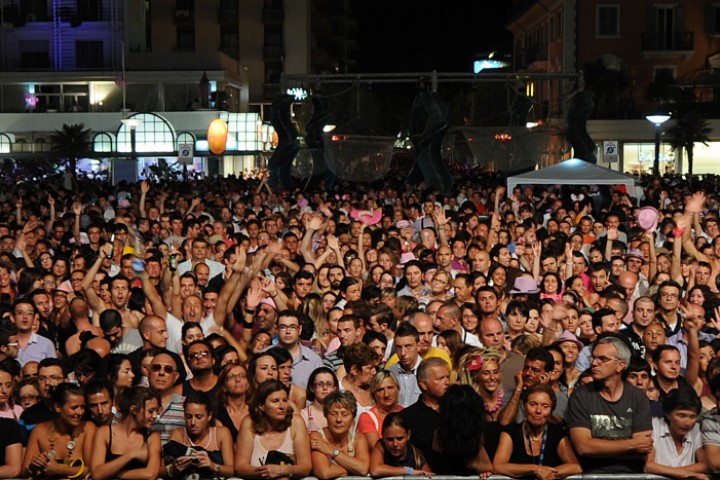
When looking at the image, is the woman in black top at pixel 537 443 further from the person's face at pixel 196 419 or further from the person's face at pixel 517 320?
the person's face at pixel 517 320

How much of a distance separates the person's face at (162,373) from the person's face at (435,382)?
1678 millimetres

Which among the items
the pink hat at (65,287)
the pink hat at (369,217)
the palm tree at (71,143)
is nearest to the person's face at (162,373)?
the pink hat at (65,287)

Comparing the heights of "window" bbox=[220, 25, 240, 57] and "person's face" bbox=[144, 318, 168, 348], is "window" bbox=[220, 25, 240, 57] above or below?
above

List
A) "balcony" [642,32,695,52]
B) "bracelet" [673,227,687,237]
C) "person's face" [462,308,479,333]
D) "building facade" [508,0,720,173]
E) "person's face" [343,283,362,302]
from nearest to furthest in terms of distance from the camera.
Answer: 1. "person's face" [462,308,479,333]
2. "person's face" [343,283,362,302]
3. "bracelet" [673,227,687,237]
4. "building facade" [508,0,720,173]
5. "balcony" [642,32,695,52]

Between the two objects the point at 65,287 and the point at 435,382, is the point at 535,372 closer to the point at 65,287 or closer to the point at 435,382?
the point at 435,382

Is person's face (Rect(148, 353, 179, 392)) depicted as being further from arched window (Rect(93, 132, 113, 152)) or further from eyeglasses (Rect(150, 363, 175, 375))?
arched window (Rect(93, 132, 113, 152))

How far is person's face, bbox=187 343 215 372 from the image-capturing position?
766cm

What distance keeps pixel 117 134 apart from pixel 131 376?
38.9 meters

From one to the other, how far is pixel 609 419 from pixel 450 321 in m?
2.92

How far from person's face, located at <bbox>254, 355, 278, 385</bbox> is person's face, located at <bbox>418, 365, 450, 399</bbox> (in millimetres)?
928

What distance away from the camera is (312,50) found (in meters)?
82.1

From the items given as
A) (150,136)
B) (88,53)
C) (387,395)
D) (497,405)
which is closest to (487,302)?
(497,405)

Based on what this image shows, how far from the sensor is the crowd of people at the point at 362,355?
20.9ft

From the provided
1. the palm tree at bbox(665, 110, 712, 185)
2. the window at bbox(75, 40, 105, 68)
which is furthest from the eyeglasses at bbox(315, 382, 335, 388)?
the window at bbox(75, 40, 105, 68)
